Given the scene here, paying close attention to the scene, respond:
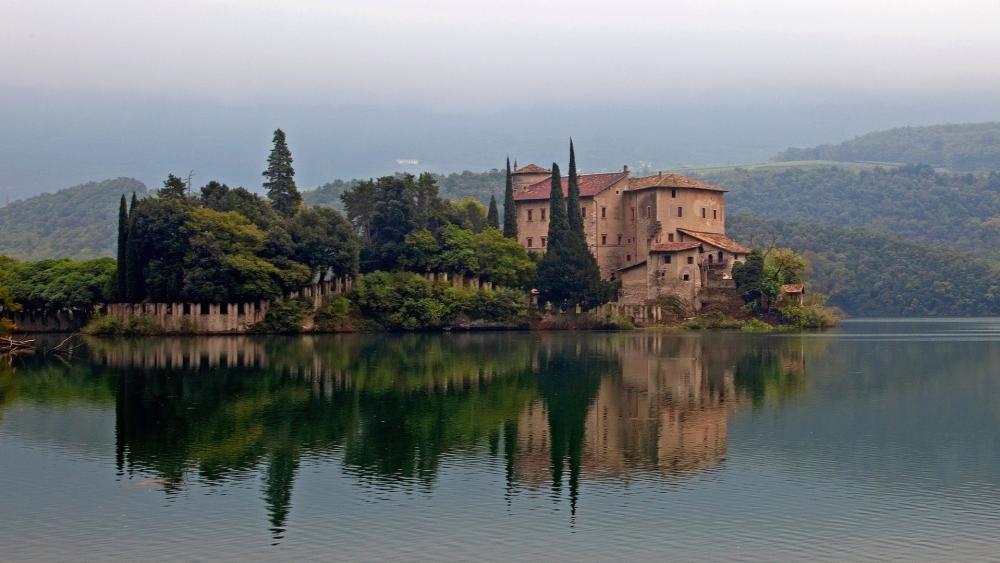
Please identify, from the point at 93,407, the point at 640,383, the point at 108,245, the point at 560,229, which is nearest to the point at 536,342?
the point at 560,229

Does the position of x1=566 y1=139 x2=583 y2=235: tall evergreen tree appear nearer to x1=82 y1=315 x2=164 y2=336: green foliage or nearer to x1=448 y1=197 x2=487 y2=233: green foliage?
x1=448 y1=197 x2=487 y2=233: green foliage

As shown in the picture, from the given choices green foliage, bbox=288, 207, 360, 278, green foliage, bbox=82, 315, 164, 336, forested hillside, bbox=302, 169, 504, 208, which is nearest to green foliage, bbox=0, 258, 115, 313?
green foliage, bbox=82, 315, 164, 336

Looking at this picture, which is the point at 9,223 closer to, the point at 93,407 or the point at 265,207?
the point at 265,207

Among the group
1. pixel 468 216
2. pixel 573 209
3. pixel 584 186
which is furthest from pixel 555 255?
pixel 468 216

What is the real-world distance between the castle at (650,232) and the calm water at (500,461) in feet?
109

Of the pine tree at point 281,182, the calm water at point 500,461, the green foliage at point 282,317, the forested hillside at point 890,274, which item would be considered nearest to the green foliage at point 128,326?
the green foliage at point 282,317

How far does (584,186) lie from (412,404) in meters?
57.4

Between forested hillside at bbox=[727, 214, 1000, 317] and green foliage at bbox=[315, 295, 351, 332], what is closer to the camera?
green foliage at bbox=[315, 295, 351, 332]

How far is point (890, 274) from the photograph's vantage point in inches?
5074

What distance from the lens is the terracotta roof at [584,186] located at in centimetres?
9181

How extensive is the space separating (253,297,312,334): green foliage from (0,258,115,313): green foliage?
1000 centimetres

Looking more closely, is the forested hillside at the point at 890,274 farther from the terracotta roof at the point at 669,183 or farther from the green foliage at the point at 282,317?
the green foliage at the point at 282,317

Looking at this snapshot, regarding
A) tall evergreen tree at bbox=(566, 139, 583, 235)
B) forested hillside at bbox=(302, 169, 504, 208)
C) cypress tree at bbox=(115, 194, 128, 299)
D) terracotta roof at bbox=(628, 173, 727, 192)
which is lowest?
cypress tree at bbox=(115, 194, 128, 299)

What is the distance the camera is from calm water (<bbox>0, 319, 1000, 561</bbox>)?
20.5m
